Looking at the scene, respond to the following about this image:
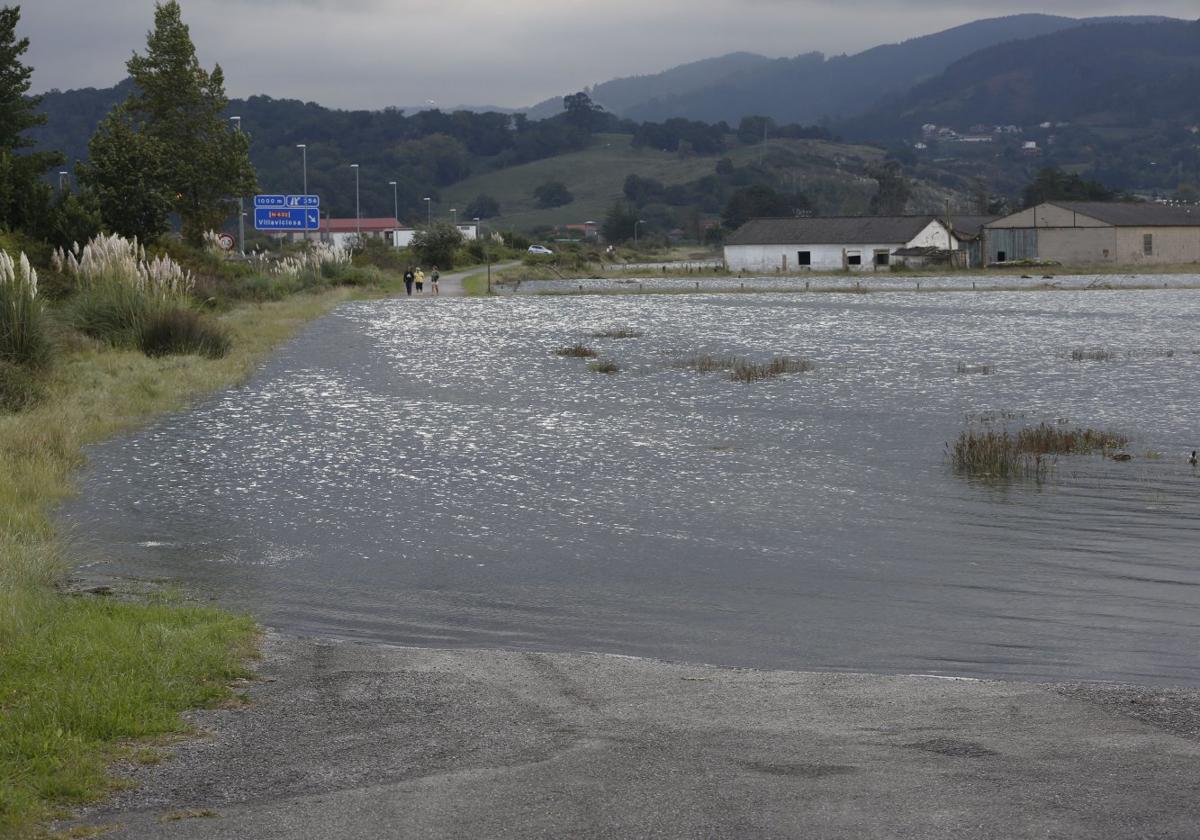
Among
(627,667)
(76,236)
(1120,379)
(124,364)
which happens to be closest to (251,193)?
(76,236)

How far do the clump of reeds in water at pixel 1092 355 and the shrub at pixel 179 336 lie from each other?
2071cm

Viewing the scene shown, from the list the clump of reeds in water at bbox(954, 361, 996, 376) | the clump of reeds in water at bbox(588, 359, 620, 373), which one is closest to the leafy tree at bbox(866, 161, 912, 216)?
the clump of reeds in water at bbox(954, 361, 996, 376)

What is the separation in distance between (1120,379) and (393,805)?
27967 mm

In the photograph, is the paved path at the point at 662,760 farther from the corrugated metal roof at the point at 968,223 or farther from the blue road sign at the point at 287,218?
the corrugated metal roof at the point at 968,223

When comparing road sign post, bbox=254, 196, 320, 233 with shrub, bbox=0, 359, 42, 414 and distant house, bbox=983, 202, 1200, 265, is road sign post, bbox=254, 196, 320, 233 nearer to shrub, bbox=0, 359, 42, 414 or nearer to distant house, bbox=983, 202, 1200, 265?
distant house, bbox=983, 202, 1200, 265

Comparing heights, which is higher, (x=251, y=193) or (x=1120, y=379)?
(x=251, y=193)

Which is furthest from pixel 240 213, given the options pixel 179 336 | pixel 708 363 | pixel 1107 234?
pixel 1107 234

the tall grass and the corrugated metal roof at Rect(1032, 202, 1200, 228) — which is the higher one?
the corrugated metal roof at Rect(1032, 202, 1200, 228)

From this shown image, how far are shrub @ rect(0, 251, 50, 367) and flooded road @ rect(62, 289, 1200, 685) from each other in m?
2.62

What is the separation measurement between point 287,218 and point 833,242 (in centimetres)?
4284

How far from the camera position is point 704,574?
45.8 ft

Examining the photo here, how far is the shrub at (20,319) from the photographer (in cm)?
2500

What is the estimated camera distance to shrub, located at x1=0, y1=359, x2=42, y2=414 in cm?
2305

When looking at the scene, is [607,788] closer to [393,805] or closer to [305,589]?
[393,805]
